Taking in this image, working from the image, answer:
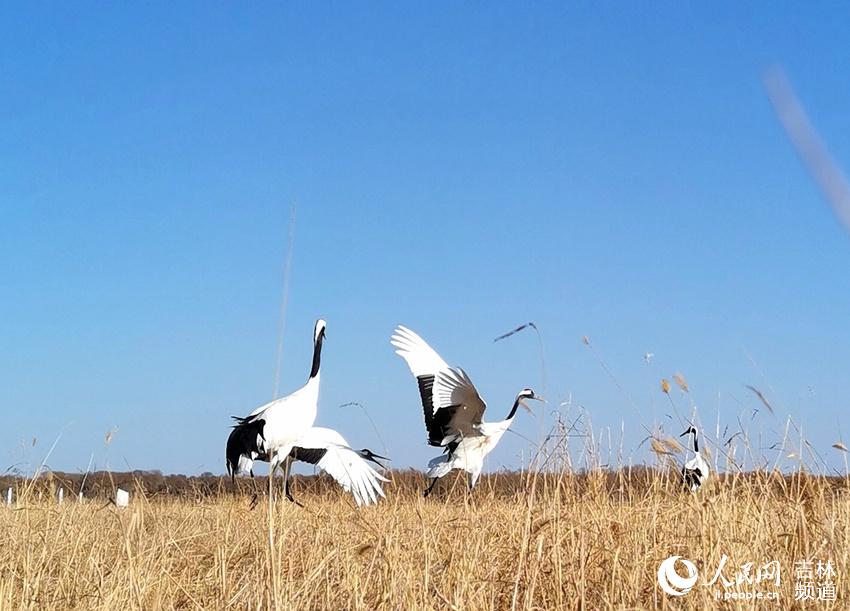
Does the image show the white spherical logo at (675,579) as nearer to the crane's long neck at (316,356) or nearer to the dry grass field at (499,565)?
the dry grass field at (499,565)

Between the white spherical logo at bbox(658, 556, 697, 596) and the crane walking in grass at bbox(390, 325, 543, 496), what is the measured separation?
737cm

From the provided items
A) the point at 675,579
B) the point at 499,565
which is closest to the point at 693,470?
the point at 499,565

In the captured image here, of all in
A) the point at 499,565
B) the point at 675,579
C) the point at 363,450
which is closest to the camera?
the point at 675,579

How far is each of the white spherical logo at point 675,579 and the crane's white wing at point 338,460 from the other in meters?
7.45

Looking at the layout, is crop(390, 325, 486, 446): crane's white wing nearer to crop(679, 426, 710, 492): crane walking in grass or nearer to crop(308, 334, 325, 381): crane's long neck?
crop(308, 334, 325, 381): crane's long neck

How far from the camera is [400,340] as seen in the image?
11.3 meters

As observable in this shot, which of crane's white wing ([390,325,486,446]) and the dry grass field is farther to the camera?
crane's white wing ([390,325,486,446])

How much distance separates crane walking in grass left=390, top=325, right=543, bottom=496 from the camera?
10703mm

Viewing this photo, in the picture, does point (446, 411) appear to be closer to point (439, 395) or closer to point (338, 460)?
point (439, 395)

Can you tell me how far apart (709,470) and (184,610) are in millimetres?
2027

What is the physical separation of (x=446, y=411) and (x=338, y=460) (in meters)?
1.38

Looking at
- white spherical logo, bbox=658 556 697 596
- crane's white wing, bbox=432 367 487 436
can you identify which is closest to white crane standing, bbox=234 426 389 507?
crane's white wing, bbox=432 367 487 436

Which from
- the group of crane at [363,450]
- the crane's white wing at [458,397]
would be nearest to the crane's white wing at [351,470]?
the group of crane at [363,450]

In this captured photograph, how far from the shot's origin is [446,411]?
36.0 ft
